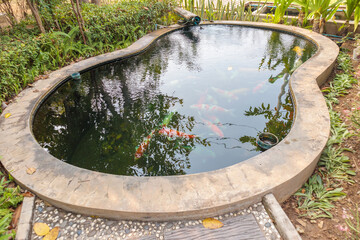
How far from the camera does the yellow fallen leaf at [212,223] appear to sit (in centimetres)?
179

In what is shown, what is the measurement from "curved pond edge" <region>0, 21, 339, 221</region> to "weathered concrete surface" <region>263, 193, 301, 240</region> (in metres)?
0.08

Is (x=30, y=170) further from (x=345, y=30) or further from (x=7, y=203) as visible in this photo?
(x=345, y=30)

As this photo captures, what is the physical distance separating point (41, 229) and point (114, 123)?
5.69 feet

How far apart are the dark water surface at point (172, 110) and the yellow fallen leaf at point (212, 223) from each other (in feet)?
2.51

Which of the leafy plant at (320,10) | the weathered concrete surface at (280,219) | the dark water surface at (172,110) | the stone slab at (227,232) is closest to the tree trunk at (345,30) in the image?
the leafy plant at (320,10)

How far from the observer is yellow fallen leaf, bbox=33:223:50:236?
69.7 inches

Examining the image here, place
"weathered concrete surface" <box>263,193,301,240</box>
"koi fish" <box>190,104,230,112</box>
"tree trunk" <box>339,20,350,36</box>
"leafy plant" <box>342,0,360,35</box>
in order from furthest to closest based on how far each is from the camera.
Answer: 1. "tree trunk" <box>339,20,350,36</box>
2. "leafy plant" <box>342,0,360,35</box>
3. "koi fish" <box>190,104,230,112</box>
4. "weathered concrete surface" <box>263,193,301,240</box>

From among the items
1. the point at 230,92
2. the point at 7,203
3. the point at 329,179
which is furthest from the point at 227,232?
the point at 230,92

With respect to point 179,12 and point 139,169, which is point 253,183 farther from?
point 179,12

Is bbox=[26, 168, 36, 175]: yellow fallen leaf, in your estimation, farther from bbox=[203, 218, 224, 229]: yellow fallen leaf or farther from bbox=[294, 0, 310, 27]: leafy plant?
bbox=[294, 0, 310, 27]: leafy plant

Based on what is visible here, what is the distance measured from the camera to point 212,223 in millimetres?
1814

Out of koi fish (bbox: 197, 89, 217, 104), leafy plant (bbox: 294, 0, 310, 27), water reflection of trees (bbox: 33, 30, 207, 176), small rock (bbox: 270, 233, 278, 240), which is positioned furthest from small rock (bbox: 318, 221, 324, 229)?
leafy plant (bbox: 294, 0, 310, 27)

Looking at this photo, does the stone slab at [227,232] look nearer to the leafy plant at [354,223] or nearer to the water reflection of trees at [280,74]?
the leafy plant at [354,223]

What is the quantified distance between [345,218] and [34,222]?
2.54 m
